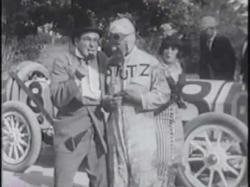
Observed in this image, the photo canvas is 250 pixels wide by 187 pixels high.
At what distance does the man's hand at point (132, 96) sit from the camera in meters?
4.31

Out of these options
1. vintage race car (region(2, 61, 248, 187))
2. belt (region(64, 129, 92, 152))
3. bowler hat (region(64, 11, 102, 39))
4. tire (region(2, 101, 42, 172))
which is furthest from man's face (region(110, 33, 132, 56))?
tire (region(2, 101, 42, 172))

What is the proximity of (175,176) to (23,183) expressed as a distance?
Answer: 44.3 inches

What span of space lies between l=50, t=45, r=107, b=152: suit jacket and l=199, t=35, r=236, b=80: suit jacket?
69 centimetres

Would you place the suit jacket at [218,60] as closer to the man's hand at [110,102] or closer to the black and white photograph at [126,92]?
the black and white photograph at [126,92]

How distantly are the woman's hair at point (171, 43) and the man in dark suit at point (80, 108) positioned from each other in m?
0.42

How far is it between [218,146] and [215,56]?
613 mm

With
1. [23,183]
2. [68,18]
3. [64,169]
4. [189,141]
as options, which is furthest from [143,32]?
[23,183]

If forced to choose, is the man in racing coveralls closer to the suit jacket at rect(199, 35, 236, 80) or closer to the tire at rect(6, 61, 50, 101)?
the suit jacket at rect(199, 35, 236, 80)

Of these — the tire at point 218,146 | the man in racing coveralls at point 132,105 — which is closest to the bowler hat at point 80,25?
the man in racing coveralls at point 132,105

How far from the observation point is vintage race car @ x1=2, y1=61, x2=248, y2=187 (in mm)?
4211

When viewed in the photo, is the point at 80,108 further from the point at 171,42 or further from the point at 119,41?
the point at 171,42

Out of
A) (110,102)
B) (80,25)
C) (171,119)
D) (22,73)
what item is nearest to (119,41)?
(80,25)

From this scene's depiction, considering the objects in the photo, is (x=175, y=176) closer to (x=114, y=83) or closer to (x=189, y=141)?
(x=189, y=141)

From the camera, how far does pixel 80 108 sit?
14.4ft
